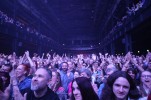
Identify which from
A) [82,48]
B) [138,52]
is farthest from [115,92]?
[82,48]

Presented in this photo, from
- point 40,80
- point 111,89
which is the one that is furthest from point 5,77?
point 111,89

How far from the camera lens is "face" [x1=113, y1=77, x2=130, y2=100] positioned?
2.73 metres

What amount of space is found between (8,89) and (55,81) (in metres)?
1.19

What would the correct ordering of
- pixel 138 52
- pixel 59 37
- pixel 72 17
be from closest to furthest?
pixel 138 52
pixel 72 17
pixel 59 37

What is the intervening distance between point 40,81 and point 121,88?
1200 mm

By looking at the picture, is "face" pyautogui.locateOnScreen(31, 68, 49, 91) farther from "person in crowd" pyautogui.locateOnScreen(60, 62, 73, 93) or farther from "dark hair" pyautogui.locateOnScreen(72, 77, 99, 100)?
"person in crowd" pyautogui.locateOnScreen(60, 62, 73, 93)

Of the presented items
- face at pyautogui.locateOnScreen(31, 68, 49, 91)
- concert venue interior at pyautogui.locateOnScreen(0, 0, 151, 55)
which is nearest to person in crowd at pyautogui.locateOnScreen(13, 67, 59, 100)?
face at pyautogui.locateOnScreen(31, 68, 49, 91)

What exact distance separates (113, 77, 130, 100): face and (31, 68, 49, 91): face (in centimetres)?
106

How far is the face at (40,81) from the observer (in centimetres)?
321

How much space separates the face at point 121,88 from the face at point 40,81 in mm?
1059

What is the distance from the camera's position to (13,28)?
15.7 meters

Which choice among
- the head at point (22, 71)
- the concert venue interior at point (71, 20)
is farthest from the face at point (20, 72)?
the concert venue interior at point (71, 20)

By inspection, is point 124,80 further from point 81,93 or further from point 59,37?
point 59,37

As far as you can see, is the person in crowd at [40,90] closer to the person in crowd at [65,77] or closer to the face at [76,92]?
the face at [76,92]
